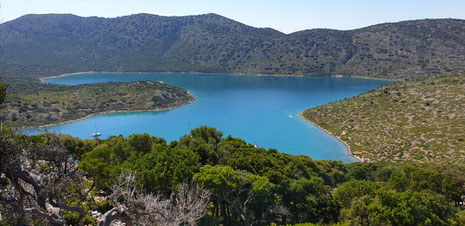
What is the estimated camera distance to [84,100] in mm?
108812

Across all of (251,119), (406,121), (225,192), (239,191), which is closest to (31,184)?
(225,192)

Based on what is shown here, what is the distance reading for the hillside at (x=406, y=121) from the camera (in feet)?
191

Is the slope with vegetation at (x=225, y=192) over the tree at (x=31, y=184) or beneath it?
beneath

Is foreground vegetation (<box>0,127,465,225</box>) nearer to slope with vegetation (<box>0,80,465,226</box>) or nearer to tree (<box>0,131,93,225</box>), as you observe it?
slope with vegetation (<box>0,80,465,226</box>)

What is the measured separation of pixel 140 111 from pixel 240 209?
318 ft

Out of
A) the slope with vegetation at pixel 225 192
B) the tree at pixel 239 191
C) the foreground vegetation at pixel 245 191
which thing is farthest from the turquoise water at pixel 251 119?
the tree at pixel 239 191

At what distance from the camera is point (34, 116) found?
83.2 metres

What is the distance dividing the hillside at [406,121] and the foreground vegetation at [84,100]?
65068mm

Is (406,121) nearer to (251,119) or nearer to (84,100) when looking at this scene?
(251,119)

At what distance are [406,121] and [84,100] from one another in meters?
117

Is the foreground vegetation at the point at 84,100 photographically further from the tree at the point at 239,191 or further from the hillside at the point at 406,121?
the tree at the point at 239,191

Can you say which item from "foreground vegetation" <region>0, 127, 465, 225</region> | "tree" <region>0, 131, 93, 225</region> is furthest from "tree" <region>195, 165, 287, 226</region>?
"tree" <region>0, 131, 93, 225</region>

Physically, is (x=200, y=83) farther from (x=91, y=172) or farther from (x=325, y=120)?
(x=91, y=172)

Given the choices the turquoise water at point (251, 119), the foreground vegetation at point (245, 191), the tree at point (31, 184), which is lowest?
the turquoise water at point (251, 119)
